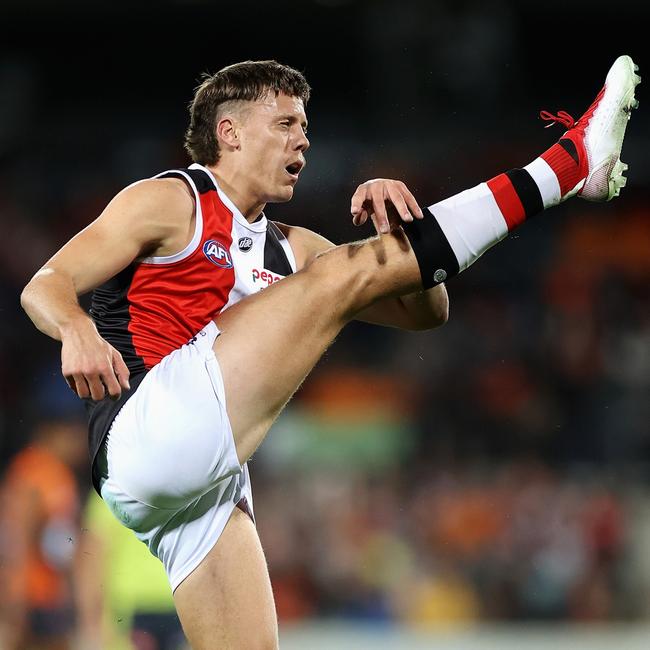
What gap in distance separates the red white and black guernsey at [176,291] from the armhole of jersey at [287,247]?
0.72ft

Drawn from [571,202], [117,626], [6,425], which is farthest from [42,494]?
[571,202]

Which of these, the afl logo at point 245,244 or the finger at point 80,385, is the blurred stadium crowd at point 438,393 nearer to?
the afl logo at point 245,244

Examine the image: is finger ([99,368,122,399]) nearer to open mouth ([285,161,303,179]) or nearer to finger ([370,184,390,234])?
finger ([370,184,390,234])

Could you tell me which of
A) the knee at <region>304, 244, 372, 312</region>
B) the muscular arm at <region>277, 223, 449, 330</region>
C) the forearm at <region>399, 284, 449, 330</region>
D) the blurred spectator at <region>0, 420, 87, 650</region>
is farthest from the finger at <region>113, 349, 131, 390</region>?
the blurred spectator at <region>0, 420, 87, 650</region>

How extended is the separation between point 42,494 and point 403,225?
11.0 ft

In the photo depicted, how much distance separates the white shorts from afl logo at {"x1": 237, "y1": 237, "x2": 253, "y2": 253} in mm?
336

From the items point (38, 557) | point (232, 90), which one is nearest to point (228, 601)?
point (232, 90)

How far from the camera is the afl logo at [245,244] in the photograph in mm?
2916

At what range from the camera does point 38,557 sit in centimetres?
538

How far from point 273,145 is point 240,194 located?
169 millimetres

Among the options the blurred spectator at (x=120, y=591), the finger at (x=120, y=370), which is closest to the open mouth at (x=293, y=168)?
the finger at (x=120, y=370)

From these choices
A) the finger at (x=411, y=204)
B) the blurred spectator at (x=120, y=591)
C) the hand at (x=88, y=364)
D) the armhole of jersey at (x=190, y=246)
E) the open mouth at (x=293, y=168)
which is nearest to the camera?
the hand at (x=88, y=364)

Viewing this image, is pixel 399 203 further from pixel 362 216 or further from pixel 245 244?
pixel 245 244

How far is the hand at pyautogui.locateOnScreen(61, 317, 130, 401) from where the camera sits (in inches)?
86.7
